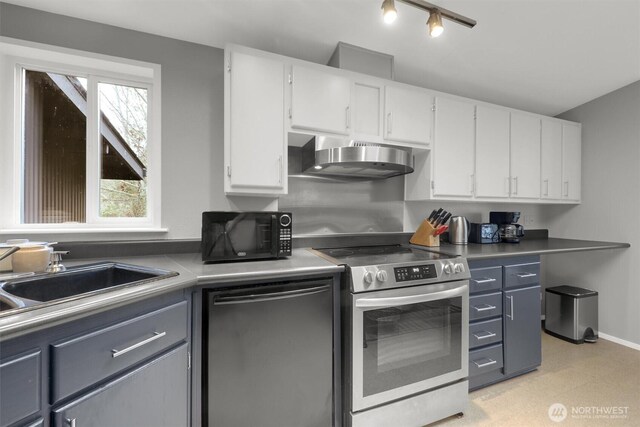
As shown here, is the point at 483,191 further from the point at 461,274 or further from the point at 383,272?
the point at 383,272

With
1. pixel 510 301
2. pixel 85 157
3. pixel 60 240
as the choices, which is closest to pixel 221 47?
pixel 85 157

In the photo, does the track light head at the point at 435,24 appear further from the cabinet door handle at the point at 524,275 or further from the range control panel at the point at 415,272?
the cabinet door handle at the point at 524,275

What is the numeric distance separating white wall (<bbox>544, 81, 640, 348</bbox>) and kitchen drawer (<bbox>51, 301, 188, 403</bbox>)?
3.70 metres

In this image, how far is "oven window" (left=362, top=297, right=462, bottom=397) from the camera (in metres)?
1.47

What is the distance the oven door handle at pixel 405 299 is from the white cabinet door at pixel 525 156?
4.83 ft

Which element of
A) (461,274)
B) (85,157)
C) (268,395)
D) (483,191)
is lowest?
(268,395)

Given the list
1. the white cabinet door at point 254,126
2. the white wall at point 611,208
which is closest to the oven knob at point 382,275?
the white cabinet door at point 254,126

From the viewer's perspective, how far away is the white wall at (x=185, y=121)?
1.71 meters

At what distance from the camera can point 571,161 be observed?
2.87 metres

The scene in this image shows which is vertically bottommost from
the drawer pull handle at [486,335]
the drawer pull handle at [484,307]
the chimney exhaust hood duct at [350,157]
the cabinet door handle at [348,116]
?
the drawer pull handle at [486,335]

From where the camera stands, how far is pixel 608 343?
8.66ft

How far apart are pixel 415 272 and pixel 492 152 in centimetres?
156

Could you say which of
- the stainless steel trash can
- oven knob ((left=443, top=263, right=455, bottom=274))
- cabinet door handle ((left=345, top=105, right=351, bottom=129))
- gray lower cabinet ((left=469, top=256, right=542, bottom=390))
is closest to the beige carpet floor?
gray lower cabinet ((left=469, top=256, right=542, bottom=390))

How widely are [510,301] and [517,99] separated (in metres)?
2.02
